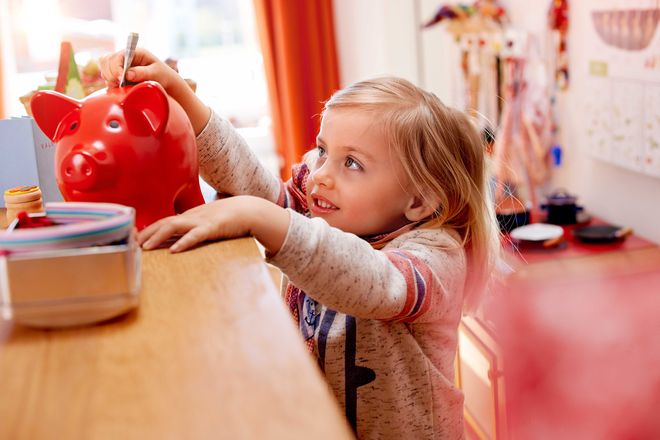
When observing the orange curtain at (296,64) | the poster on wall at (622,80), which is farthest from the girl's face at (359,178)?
the orange curtain at (296,64)

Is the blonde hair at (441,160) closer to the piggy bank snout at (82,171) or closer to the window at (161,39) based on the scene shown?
the piggy bank snout at (82,171)

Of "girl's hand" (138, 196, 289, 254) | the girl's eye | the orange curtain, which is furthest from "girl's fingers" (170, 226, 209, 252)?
the orange curtain

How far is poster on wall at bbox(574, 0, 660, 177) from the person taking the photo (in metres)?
2.00

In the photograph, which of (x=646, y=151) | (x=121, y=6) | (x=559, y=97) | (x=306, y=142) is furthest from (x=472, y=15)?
(x=121, y=6)

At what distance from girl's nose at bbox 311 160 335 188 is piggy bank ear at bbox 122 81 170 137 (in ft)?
0.98

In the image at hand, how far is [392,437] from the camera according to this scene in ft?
3.27

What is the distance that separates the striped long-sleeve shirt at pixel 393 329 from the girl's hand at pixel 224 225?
98 mm

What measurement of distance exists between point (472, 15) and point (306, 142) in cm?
116

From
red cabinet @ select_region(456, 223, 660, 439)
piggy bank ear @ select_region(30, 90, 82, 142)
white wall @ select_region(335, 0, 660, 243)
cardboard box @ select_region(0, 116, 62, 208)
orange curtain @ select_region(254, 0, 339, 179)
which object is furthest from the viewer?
orange curtain @ select_region(254, 0, 339, 179)

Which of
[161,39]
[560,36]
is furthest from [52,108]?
[161,39]

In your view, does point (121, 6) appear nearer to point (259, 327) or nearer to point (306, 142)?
point (306, 142)

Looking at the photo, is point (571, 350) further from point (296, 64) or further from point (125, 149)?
point (296, 64)

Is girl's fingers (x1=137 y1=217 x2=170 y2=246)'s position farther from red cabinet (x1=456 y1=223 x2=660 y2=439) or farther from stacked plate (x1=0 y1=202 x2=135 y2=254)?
red cabinet (x1=456 y1=223 x2=660 y2=439)

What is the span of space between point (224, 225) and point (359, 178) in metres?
0.33
